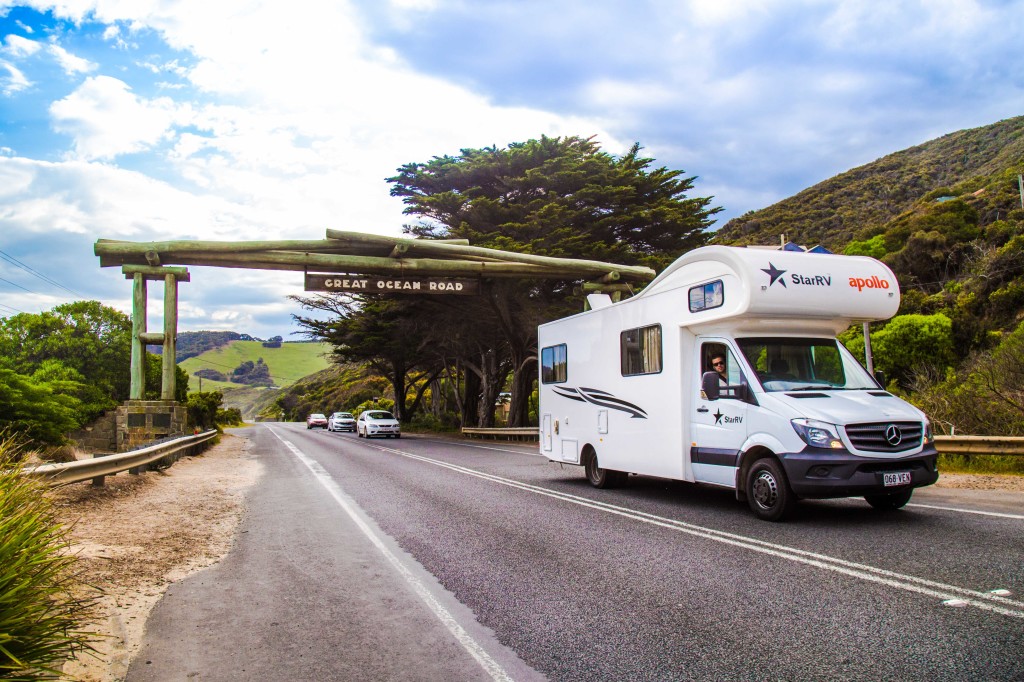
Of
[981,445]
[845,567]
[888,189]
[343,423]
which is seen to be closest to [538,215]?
[981,445]

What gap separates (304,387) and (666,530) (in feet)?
407

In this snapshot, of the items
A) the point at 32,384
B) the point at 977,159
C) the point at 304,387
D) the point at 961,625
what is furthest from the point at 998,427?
the point at 304,387

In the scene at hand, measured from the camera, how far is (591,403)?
12.7 m

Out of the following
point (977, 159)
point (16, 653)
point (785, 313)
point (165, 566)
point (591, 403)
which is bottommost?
point (165, 566)

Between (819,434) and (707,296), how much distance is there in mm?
2473

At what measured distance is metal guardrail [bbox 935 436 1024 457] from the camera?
476 inches

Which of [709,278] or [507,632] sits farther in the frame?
[709,278]

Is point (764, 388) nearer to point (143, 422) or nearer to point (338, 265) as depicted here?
point (338, 265)

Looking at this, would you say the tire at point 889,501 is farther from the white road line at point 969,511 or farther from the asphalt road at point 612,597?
the white road line at point 969,511

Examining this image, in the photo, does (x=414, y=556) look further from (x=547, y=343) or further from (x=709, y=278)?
(x=547, y=343)

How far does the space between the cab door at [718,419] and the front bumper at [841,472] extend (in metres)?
1.00

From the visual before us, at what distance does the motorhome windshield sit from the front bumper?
120 centimetres

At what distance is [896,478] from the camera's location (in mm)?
7902

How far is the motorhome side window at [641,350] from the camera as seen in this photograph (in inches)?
417
